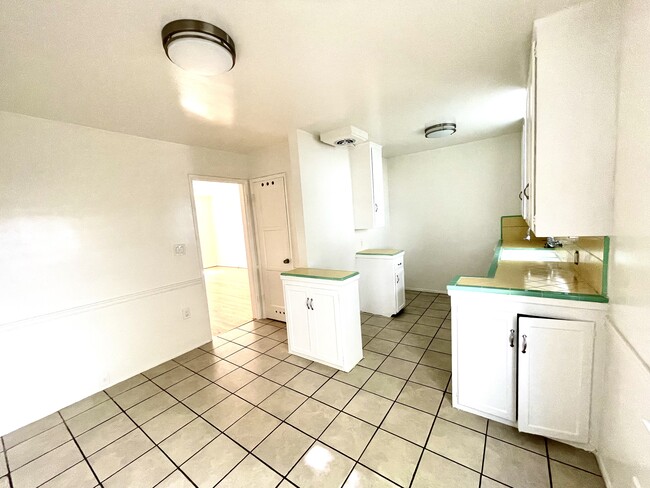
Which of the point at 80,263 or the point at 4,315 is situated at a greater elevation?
the point at 80,263

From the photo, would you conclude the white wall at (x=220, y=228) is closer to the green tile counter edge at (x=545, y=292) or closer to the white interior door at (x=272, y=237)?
the white interior door at (x=272, y=237)

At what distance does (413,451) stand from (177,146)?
3640 mm

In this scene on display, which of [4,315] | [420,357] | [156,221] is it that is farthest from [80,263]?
[420,357]

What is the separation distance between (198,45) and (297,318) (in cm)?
233

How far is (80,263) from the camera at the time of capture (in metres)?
2.33

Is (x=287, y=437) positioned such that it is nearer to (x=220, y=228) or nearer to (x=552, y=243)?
(x=552, y=243)

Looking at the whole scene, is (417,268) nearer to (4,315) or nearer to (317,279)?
(317,279)

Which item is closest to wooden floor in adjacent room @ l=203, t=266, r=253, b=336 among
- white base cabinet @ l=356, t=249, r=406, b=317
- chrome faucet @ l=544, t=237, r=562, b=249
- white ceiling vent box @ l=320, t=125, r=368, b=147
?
white base cabinet @ l=356, t=249, r=406, b=317

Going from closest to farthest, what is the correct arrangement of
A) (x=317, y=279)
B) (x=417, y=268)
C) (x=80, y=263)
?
(x=80, y=263)
(x=317, y=279)
(x=417, y=268)

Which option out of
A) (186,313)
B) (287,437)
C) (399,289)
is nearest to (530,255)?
(399,289)

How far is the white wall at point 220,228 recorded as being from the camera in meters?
8.42

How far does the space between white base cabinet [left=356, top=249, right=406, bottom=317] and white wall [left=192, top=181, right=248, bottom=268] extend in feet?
18.1

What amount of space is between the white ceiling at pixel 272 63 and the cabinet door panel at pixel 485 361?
1690 mm

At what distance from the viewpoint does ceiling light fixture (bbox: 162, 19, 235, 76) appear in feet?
4.01
